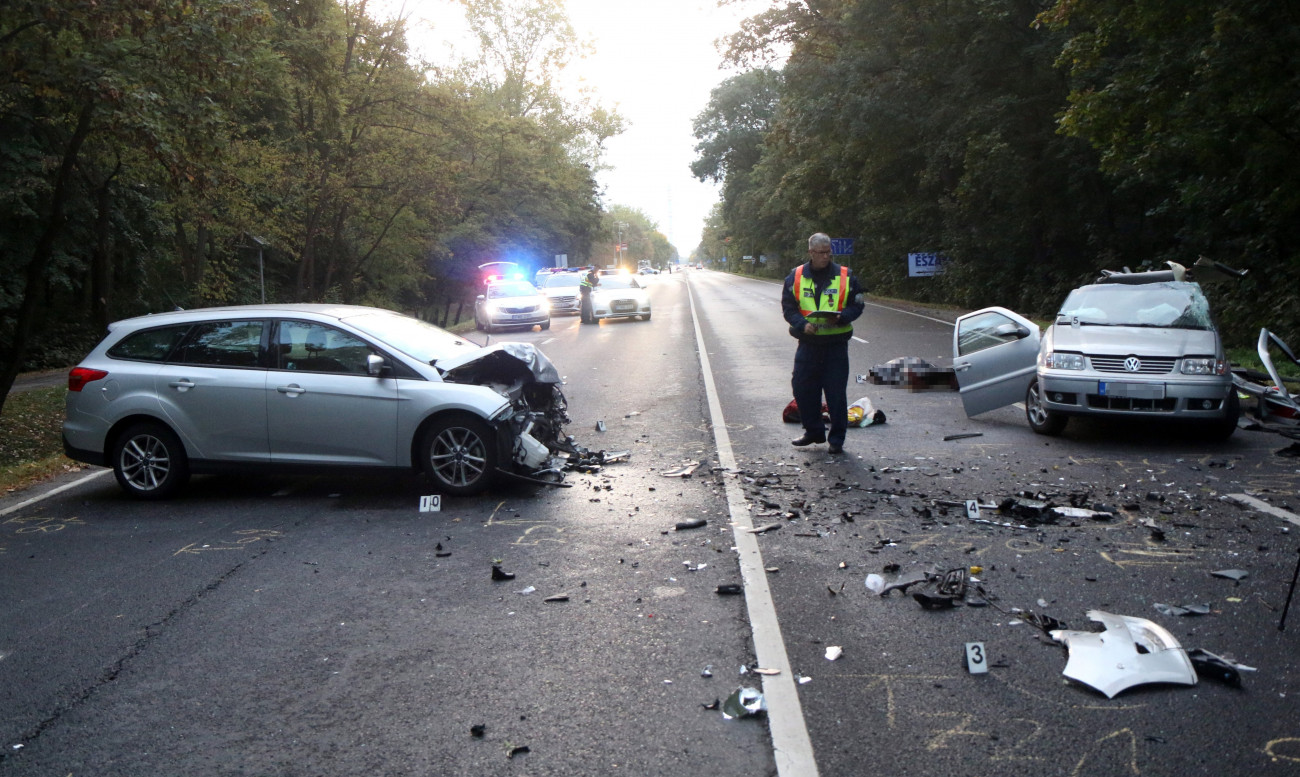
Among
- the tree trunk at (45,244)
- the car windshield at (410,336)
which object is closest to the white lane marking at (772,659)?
the car windshield at (410,336)

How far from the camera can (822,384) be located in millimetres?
9930

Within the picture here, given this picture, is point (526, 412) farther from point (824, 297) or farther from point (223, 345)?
point (824, 297)

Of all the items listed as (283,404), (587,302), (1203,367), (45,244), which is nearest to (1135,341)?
(1203,367)

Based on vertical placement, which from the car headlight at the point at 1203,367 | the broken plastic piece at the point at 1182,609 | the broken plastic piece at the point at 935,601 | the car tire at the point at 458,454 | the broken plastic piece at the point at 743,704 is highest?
the car headlight at the point at 1203,367

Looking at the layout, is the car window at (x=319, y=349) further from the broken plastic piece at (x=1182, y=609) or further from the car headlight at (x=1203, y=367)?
the car headlight at (x=1203, y=367)

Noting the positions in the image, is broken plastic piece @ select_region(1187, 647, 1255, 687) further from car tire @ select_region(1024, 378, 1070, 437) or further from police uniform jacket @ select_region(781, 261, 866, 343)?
car tire @ select_region(1024, 378, 1070, 437)

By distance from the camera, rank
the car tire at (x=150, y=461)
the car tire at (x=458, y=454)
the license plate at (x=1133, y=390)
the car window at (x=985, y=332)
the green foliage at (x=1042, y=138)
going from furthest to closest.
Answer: the green foliage at (x=1042, y=138), the car window at (x=985, y=332), the license plate at (x=1133, y=390), the car tire at (x=150, y=461), the car tire at (x=458, y=454)

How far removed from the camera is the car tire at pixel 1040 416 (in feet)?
34.2

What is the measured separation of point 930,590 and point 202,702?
12.0ft

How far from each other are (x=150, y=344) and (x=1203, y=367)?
957cm

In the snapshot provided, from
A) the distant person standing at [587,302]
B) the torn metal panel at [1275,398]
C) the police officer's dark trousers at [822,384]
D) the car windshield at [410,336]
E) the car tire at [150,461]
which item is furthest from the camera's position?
the distant person standing at [587,302]

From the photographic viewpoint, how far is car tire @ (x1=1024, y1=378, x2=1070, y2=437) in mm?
10422

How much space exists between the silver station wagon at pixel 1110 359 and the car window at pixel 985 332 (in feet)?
0.04

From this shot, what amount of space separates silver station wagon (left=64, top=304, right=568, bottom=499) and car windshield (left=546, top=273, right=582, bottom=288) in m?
30.7
